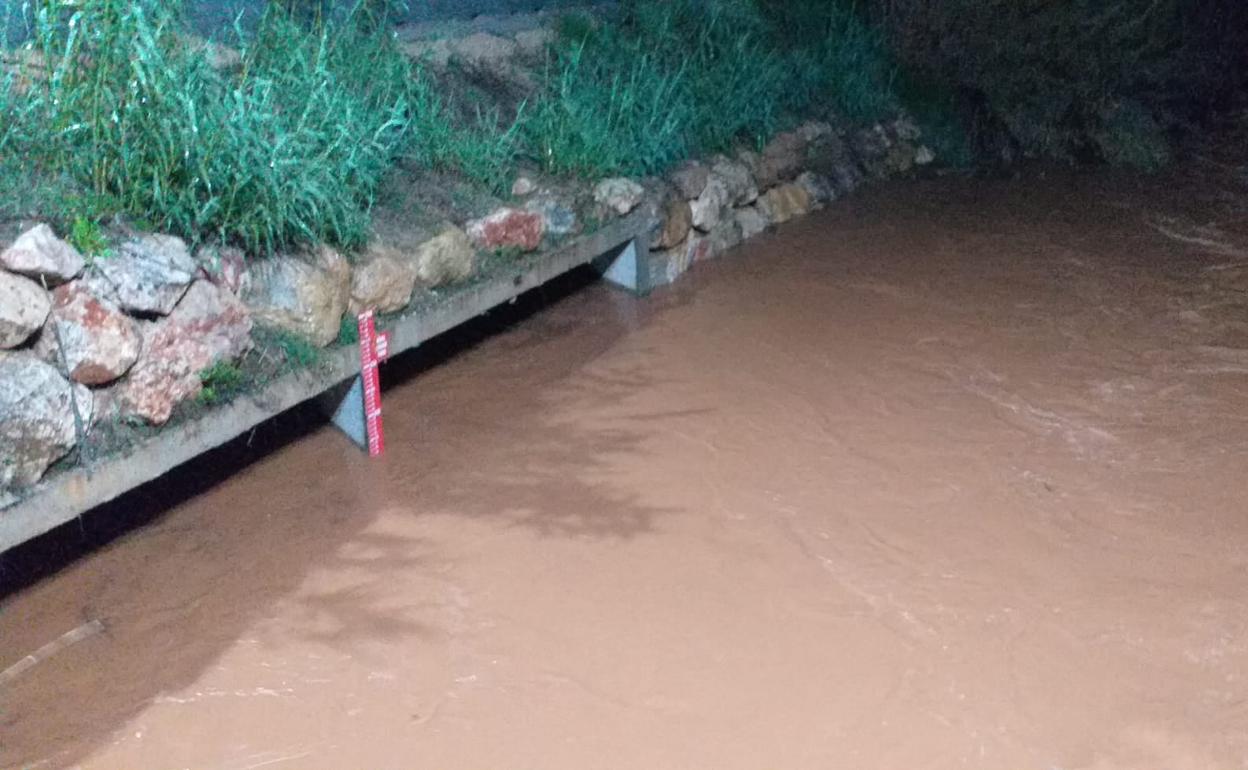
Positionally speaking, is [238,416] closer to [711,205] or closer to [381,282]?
[381,282]

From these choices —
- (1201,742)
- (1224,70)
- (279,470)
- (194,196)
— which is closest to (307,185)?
(194,196)

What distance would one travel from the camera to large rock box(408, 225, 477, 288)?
5.30m

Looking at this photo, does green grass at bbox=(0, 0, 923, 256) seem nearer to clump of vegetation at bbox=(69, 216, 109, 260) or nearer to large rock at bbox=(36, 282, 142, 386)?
clump of vegetation at bbox=(69, 216, 109, 260)

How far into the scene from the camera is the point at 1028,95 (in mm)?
10219

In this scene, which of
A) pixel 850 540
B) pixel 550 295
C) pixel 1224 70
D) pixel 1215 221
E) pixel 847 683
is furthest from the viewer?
pixel 1224 70

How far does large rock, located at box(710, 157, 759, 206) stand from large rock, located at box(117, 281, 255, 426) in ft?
12.5

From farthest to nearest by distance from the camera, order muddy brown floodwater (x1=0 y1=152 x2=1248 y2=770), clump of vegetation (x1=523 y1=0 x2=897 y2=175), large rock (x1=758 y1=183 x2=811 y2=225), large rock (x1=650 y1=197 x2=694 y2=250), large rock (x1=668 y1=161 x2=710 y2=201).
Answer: large rock (x1=758 y1=183 x2=811 y2=225) → large rock (x1=668 y1=161 x2=710 y2=201) → large rock (x1=650 y1=197 x2=694 y2=250) → clump of vegetation (x1=523 y1=0 x2=897 y2=175) → muddy brown floodwater (x1=0 y1=152 x2=1248 y2=770)

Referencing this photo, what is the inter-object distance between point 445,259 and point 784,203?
3517 millimetres

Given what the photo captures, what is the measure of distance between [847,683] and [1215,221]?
6.23 metres

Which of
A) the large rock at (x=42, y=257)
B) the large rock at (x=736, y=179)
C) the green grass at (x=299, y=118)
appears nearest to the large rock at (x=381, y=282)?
the green grass at (x=299, y=118)

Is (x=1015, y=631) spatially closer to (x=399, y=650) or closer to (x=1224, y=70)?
(x=399, y=650)

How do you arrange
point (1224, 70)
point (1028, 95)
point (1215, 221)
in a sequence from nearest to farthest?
point (1215, 221) → point (1028, 95) → point (1224, 70)

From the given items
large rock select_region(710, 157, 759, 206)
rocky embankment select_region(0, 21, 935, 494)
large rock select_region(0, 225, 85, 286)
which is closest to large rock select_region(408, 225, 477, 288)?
rocky embankment select_region(0, 21, 935, 494)

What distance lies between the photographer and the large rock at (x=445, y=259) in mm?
5305
